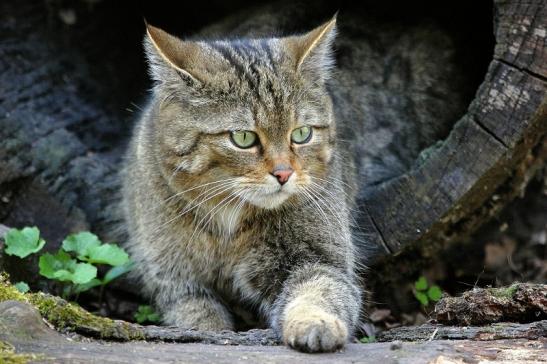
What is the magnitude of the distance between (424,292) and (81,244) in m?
2.08

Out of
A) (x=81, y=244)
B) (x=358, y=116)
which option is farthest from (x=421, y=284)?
(x=81, y=244)

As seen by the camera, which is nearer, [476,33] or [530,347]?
[530,347]

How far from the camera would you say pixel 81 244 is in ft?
12.4

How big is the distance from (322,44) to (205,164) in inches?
32.5

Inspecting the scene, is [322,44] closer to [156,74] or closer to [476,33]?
[156,74]

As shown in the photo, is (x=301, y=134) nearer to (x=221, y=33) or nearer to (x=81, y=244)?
(x=81, y=244)

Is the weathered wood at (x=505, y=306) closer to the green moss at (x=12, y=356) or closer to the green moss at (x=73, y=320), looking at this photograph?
the green moss at (x=73, y=320)

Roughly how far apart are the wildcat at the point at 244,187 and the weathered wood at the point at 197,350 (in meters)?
0.26

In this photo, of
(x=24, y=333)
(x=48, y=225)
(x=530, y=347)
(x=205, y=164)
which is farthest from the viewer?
(x=48, y=225)

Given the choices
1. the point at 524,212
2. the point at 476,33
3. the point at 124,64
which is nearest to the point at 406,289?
the point at 524,212

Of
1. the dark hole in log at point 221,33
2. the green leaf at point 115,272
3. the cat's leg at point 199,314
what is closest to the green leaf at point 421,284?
the dark hole in log at point 221,33

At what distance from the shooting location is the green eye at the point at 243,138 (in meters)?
3.37

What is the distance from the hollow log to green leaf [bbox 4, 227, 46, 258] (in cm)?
97

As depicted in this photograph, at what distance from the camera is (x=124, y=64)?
5641 millimetres
